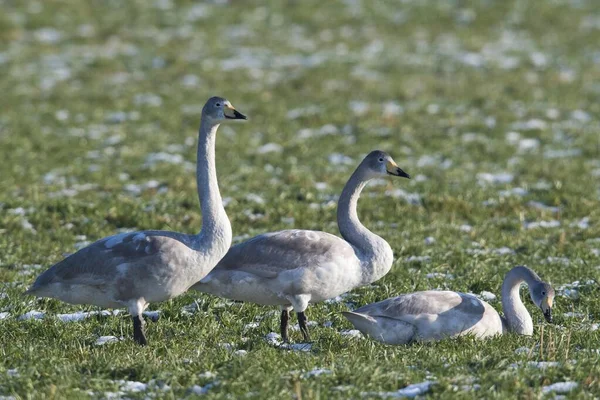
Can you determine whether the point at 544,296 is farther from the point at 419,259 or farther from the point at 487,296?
the point at 419,259

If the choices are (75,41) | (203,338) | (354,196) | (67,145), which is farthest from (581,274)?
(75,41)

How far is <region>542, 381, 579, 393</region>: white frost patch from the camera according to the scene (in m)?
6.57

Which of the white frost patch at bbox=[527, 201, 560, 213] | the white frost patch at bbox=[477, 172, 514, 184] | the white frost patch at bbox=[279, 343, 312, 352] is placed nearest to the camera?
the white frost patch at bbox=[279, 343, 312, 352]

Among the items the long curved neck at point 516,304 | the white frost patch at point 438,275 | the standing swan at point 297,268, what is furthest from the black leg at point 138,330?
the white frost patch at point 438,275

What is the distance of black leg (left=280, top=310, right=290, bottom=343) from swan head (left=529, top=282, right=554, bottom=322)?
2224mm

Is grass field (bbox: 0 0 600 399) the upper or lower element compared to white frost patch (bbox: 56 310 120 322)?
upper

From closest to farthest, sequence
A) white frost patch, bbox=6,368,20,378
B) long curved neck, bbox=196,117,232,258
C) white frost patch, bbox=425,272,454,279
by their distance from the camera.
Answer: white frost patch, bbox=6,368,20,378, long curved neck, bbox=196,117,232,258, white frost patch, bbox=425,272,454,279

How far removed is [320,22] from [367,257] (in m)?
22.8

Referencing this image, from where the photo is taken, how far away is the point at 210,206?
8.28 meters

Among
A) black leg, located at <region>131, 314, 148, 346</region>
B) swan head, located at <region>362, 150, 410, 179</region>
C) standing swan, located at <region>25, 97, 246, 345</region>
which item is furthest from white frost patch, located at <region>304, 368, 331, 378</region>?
swan head, located at <region>362, 150, 410, 179</region>

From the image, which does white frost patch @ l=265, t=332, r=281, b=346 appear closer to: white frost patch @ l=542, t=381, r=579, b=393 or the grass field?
the grass field

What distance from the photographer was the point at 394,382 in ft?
21.9

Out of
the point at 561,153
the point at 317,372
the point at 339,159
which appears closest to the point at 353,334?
the point at 317,372

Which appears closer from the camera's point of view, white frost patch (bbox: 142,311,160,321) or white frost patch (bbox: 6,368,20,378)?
white frost patch (bbox: 6,368,20,378)
